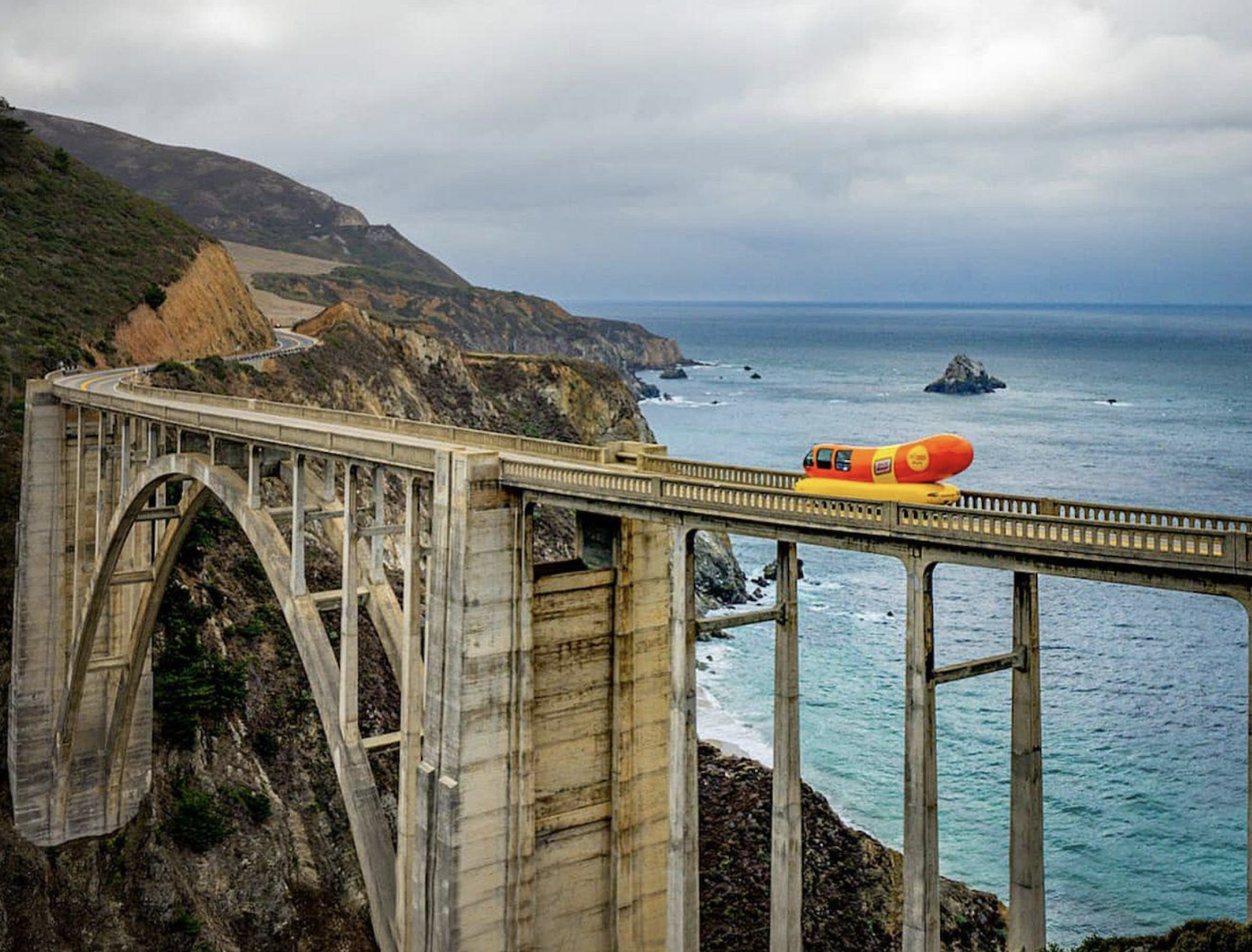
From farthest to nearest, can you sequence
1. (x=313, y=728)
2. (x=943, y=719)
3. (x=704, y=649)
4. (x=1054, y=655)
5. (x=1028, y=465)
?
(x=1028, y=465) < (x=704, y=649) < (x=1054, y=655) < (x=943, y=719) < (x=313, y=728)

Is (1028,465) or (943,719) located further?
(1028,465)

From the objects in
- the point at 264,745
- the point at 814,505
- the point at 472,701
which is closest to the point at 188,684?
the point at 264,745

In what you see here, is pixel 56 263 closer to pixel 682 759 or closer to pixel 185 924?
pixel 185 924

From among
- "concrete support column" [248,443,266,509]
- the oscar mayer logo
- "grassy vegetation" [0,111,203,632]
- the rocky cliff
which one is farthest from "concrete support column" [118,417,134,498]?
the rocky cliff

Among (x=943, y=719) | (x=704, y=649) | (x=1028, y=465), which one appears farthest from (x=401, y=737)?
(x=1028, y=465)

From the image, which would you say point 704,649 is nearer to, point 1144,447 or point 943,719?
point 943,719

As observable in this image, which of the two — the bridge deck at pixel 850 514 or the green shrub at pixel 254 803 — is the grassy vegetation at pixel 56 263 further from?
the bridge deck at pixel 850 514

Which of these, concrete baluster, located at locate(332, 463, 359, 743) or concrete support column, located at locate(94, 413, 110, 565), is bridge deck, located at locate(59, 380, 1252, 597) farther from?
concrete support column, located at locate(94, 413, 110, 565)
